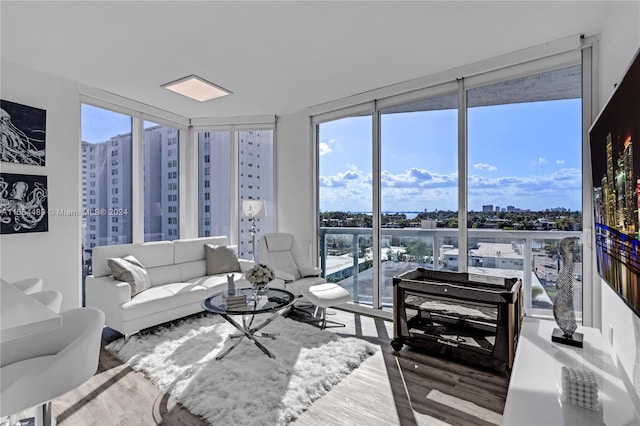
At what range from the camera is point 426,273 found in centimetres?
339

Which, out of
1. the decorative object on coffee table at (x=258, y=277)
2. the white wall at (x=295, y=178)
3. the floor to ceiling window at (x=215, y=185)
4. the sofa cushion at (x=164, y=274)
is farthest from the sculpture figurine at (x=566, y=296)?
the floor to ceiling window at (x=215, y=185)

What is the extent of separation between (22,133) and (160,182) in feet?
6.21

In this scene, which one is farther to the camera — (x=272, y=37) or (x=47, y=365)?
(x=272, y=37)

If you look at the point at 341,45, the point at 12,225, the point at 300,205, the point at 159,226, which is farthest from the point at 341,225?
the point at 12,225

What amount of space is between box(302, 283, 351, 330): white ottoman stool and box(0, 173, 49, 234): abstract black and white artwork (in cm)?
295

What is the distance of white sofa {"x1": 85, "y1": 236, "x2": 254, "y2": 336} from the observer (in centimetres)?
333

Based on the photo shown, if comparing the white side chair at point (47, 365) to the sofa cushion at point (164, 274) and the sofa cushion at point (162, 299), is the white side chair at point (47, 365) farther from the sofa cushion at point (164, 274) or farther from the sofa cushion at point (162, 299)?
the sofa cushion at point (164, 274)

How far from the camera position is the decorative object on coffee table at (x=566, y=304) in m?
2.02

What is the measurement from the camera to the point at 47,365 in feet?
4.36

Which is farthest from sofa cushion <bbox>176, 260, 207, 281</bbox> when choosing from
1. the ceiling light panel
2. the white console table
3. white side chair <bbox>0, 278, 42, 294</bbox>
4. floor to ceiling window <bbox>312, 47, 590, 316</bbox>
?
the white console table

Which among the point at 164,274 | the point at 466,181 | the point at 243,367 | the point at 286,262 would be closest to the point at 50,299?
the point at 243,367

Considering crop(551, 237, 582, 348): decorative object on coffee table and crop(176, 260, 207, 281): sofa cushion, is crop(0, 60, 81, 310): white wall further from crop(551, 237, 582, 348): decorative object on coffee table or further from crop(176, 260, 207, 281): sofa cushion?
crop(551, 237, 582, 348): decorative object on coffee table

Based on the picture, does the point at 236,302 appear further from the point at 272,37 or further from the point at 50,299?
the point at 272,37

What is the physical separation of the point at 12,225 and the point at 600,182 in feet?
16.0
